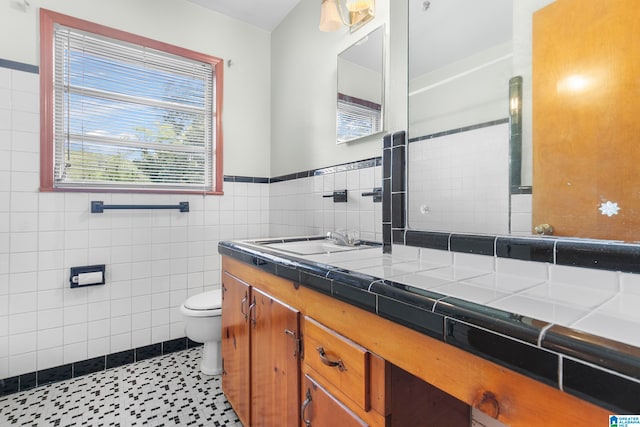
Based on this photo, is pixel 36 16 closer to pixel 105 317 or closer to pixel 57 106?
pixel 57 106

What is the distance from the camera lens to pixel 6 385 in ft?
6.06

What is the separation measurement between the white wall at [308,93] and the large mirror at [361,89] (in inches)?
1.8

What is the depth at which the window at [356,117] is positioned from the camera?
64.6 inches

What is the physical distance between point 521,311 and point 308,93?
6.78 ft

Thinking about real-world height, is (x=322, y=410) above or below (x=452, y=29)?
below

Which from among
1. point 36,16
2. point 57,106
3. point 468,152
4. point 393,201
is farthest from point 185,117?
point 468,152

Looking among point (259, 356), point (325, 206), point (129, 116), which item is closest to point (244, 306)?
point (259, 356)

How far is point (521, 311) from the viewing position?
53cm

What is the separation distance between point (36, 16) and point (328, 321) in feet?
8.42

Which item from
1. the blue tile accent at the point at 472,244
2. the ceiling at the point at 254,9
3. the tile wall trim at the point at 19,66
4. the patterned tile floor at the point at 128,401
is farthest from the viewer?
the ceiling at the point at 254,9

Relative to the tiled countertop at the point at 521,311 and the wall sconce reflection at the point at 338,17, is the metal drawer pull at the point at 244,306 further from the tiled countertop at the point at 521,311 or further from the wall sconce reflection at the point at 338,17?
the wall sconce reflection at the point at 338,17

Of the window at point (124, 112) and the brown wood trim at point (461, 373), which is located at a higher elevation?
the window at point (124, 112)

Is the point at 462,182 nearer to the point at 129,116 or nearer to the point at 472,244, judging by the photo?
the point at 472,244

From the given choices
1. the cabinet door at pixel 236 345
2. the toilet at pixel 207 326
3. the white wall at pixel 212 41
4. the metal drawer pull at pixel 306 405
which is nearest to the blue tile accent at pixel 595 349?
the metal drawer pull at pixel 306 405
